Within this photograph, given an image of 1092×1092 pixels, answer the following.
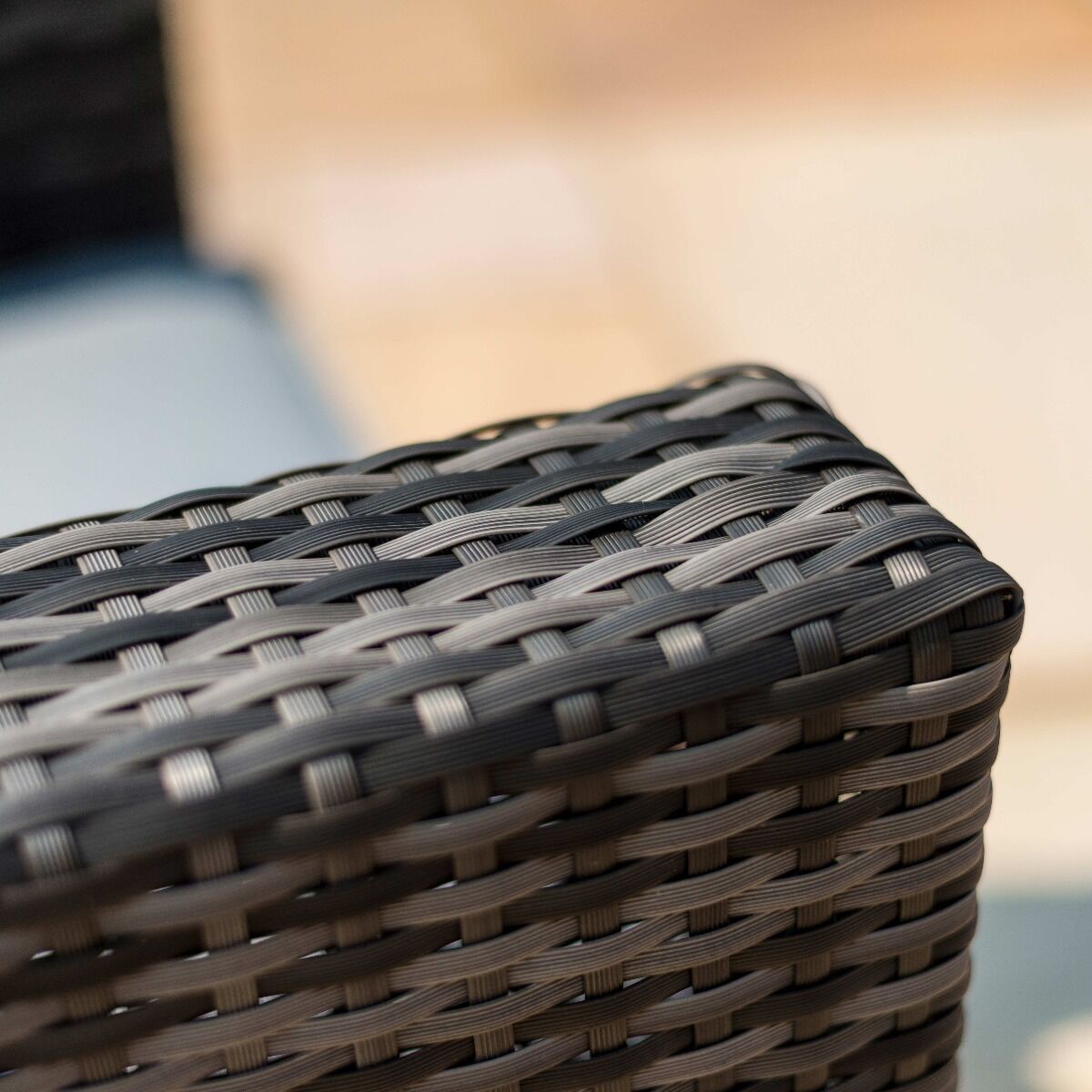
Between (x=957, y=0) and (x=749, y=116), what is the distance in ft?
2.85

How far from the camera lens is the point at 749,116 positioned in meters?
2.70

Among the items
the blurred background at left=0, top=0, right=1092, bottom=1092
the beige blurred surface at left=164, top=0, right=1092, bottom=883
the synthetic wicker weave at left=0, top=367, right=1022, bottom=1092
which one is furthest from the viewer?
the beige blurred surface at left=164, top=0, right=1092, bottom=883

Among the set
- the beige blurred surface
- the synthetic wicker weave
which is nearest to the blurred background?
the beige blurred surface

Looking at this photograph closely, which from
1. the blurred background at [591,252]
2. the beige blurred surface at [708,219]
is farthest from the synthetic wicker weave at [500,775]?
the beige blurred surface at [708,219]

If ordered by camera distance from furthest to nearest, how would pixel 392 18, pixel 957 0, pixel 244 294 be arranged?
pixel 392 18 → pixel 957 0 → pixel 244 294

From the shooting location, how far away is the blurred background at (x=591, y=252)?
1066 millimetres

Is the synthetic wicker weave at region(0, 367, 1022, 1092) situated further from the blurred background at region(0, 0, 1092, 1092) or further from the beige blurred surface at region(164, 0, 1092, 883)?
the beige blurred surface at region(164, 0, 1092, 883)

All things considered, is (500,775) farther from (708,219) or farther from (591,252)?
(708,219)

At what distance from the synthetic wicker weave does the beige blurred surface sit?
0.68m

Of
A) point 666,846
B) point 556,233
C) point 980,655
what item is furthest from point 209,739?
point 556,233

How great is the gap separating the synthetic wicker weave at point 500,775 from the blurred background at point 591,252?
47cm

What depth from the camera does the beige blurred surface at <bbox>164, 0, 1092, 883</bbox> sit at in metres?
1.67

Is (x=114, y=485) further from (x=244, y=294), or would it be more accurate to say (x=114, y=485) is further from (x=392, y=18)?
(x=392, y=18)

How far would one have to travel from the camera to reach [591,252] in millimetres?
2240
